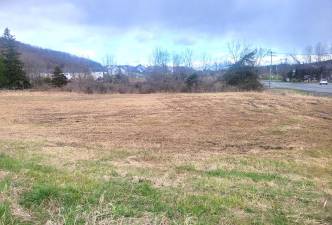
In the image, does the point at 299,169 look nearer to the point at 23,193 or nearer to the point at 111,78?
the point at 23,193

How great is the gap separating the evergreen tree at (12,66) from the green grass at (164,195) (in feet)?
158

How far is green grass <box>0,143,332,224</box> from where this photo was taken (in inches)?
228

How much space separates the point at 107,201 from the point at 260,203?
226 cm

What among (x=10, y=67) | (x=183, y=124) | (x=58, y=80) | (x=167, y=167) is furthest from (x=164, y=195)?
(x=58, y=80)

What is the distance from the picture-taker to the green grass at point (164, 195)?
580 cm

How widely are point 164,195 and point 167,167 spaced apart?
3.28m

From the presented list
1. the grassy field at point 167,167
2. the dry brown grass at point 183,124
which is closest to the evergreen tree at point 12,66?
the dry brown grass at point 183,124

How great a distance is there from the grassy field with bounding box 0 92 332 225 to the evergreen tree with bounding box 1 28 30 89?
1362 inches

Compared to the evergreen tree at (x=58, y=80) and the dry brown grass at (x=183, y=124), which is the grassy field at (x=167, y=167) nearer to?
the dry brown grass at (x=183, y=124)

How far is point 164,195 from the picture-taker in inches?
284

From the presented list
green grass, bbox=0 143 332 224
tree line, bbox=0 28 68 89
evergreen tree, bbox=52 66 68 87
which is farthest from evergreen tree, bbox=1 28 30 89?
green grass, bbox=0 143 332 224

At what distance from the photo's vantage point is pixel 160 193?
7344 millimetres

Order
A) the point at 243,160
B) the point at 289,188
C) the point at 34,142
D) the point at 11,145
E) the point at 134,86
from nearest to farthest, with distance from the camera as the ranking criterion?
the point at 289,188
the point at 243,160
the point at 11,145
the point at 34,142
the point at 134,86

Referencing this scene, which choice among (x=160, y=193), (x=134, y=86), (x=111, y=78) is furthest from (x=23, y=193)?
(x=111, y=78)
